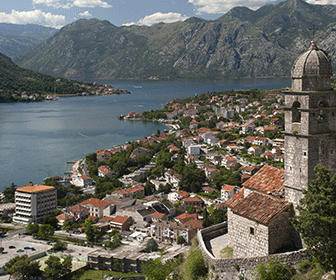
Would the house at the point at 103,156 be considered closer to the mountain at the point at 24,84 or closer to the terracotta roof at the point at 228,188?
the terracotta roof at the point at 228,188

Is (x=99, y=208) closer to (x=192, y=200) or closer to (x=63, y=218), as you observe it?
(x=63, y=218)

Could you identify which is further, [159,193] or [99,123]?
[99,123]

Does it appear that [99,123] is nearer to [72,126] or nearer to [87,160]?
[72,126]

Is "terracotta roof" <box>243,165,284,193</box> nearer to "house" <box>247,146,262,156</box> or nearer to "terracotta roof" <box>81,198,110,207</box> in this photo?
"terracotta roof" <box>81,198,110,207</box>

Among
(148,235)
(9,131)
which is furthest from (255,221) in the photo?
(9,131)

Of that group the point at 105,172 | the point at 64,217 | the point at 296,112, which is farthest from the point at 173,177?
the point at 296,112

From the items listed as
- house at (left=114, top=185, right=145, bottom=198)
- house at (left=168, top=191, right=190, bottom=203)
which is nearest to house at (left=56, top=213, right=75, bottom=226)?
house at (left=114, top=185, right=145, bottom=198)
